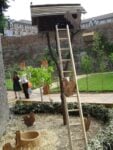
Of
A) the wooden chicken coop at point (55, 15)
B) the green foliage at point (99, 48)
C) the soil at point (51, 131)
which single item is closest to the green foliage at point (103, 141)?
the soil at point (51, 131)

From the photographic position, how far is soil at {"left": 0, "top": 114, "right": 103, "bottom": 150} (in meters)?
6.16

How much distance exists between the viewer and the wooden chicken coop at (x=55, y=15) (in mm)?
6621

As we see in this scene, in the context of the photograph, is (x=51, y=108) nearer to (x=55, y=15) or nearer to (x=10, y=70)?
(x=55, y=15)

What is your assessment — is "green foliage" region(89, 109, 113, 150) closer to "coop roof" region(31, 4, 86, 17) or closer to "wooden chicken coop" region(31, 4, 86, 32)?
"wooden chicken coop" region(31, 4, 86, 32)

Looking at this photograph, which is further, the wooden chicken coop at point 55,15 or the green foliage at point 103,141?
the wooden chicken coop at point 55,15

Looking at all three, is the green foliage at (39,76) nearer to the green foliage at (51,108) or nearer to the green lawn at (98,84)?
the green foliage at (51,108)

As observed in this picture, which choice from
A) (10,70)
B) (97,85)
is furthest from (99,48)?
(10,70)

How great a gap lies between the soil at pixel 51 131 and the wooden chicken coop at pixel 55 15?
2.03 metres

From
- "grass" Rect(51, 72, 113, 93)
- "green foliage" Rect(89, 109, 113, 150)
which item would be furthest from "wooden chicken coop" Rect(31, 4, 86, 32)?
"grass" Rect(51, 72, 113, 93)

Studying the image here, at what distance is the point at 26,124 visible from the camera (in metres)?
7.71

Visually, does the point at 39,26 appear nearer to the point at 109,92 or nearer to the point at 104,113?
the point at 104,113

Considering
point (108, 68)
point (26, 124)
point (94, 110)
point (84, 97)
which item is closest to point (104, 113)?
point (94, 110)

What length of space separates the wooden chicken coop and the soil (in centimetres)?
203

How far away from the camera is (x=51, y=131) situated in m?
7.21
